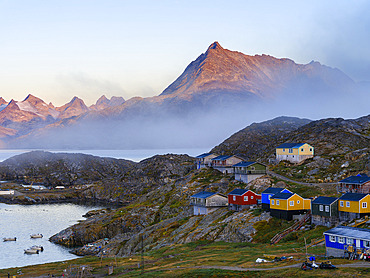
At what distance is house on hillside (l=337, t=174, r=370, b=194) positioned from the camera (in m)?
108

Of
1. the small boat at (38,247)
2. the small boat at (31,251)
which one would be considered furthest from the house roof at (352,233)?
the small boat at (38,247)

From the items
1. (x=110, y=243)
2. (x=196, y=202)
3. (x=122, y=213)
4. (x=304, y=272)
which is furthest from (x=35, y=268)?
(x=122, y=213)

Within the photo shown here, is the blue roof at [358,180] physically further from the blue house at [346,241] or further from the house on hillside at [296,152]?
the house on hillside at [296,152]

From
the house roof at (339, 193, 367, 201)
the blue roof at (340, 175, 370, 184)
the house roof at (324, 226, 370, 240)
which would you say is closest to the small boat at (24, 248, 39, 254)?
the blue roof at (340, 175, 370, 184)

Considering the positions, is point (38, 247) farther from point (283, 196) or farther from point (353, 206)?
point (353, 206)

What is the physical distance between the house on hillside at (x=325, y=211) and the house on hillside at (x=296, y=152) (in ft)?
285

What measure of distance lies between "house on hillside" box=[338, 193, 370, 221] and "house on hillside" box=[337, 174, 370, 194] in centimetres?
2633

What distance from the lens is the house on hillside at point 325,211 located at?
85.3 meters

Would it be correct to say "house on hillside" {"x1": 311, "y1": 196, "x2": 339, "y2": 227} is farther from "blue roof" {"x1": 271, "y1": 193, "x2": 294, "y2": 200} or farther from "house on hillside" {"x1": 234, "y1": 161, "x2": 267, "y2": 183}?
"house on hillside" {"x1": 234, "y1": 161, "x2": 267, "y2": 183}

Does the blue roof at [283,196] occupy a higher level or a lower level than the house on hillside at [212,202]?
higher

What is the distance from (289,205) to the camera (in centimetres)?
9612

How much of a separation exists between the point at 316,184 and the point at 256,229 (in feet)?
156

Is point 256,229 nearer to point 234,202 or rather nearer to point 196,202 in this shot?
point 234,202

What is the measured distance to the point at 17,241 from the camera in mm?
164500
